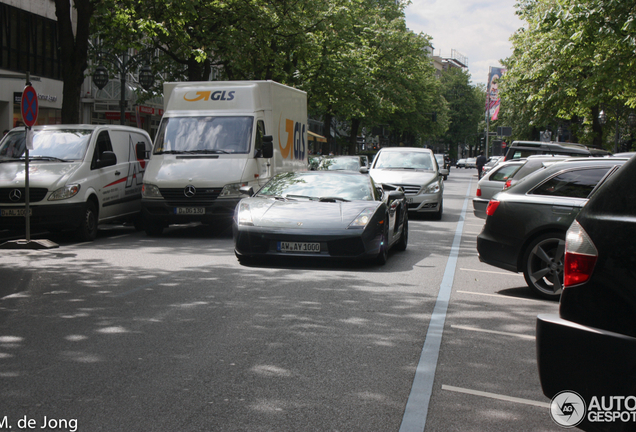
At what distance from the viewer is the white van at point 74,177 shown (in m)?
12.9

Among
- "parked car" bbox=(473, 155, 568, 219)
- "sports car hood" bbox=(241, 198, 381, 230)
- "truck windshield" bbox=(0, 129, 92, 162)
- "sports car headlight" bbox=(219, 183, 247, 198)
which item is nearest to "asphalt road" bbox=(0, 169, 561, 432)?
"sports car hood" bbox=(241, 198, 381, 230)

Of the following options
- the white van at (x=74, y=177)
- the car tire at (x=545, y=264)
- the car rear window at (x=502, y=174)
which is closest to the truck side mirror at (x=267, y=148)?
the white van at (x=74, y=177)

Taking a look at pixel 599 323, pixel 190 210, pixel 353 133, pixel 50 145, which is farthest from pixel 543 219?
pixel 353 133

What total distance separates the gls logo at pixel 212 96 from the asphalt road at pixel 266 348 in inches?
235

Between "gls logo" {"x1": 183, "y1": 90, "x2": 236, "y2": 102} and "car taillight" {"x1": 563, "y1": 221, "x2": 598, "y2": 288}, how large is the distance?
12380mm

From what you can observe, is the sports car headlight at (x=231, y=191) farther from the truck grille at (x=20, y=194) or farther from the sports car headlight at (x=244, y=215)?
the sports car headlight at (x=244, y=215)

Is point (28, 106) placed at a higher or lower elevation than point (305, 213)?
higher

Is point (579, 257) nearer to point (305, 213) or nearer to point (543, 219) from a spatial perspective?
point (543, 219)

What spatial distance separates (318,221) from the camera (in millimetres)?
9891

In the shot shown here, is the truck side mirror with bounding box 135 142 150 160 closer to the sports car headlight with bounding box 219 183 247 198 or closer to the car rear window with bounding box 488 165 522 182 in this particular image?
the sports car headlight with bounding box 219 183 247 198

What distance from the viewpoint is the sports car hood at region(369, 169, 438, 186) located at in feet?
63.2

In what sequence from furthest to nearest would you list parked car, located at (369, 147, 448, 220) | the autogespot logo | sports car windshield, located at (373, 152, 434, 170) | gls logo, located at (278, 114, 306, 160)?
sports car windshield, located at (373, 152, 434, 170), parked car, located at (369, 147, 448, 220), gls logo, located at (278, 114, 306, 160), the autogespot logo

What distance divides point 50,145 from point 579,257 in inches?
489

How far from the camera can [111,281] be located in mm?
8602
